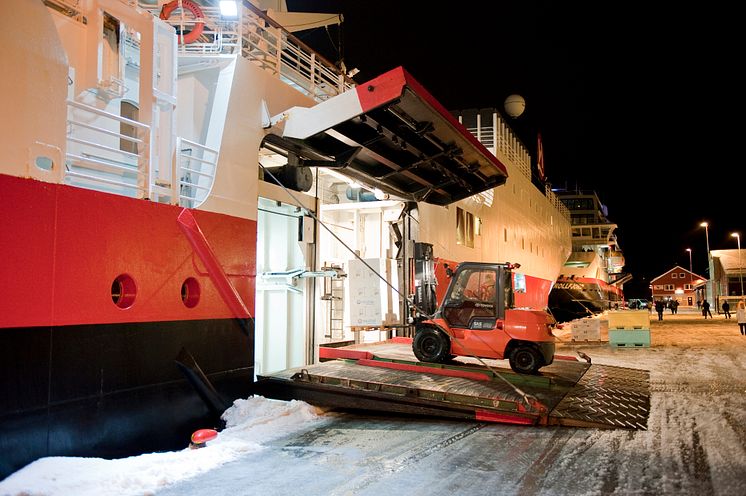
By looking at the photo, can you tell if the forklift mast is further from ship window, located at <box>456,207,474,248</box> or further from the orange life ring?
the orange life ring

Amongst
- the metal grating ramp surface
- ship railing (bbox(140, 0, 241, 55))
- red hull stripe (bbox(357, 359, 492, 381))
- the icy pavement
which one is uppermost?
ship railing (bbox(140, 0, 241, 55))

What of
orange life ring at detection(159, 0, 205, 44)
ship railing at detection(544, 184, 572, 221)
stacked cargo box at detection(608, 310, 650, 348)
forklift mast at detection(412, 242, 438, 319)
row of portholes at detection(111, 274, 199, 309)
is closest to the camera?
row of portholes at detection(111, 274, 199, 309)

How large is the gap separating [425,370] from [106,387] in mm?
5011

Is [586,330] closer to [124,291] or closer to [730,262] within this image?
[124,291]

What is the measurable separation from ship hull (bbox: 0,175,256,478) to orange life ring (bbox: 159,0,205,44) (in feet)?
9.03

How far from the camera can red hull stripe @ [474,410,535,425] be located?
6.57m

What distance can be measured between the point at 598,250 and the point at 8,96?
160 feet

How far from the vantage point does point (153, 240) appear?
5715mm

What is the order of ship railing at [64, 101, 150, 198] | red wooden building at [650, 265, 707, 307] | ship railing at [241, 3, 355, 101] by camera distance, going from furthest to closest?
red wooden building at [650, 265, 707, 307] → ship railing at [241, 3, 355, 101] → ship railing at [64, 101, 150, 198]

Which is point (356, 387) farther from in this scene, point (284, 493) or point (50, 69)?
point (50, 69)

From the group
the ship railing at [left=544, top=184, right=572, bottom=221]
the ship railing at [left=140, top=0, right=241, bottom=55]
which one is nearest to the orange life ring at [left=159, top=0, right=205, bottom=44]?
the ship railing at [left=140, top=0, right=241, bottom=55]

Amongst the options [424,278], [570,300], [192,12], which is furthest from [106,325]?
[570,300]

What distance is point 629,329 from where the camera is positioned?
17.4 meters

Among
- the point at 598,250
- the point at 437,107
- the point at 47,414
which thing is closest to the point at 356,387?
the point at 47,414
